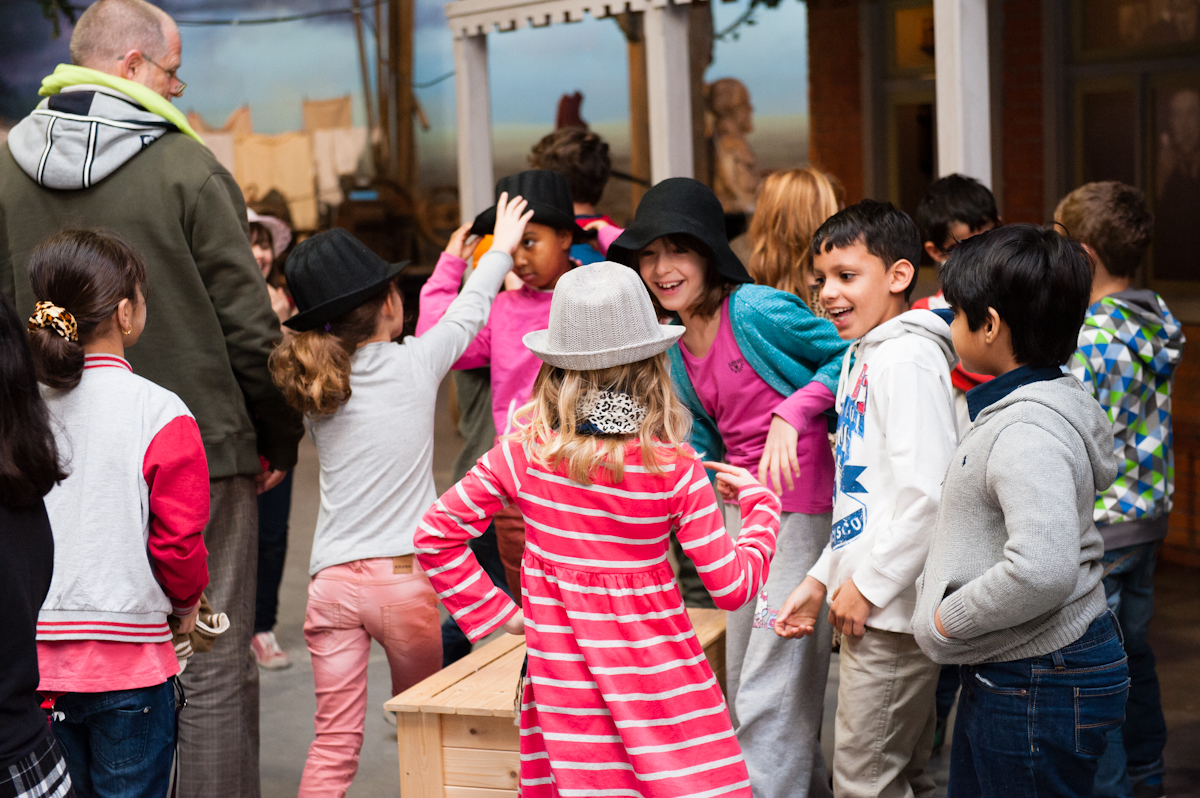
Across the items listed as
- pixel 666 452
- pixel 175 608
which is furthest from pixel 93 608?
pixel 666 452

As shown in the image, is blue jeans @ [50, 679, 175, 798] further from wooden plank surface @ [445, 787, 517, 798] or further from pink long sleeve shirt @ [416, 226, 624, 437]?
pink long sleeve shirt @ [416, 226, 624, 437]

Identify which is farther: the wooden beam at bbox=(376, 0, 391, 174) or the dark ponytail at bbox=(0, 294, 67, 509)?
the wooden beam at bbox=(376, 0, 391, 174)

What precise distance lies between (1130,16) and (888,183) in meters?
2.01

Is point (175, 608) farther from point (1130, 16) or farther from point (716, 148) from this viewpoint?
point (716, 148)

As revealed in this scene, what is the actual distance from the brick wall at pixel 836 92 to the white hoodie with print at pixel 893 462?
580 cm

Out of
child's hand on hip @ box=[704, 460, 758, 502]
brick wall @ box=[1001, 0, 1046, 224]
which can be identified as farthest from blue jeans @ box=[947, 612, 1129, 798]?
brick wall @ box=[1001, 0, 1046, 224]

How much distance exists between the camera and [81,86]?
295 centimetres

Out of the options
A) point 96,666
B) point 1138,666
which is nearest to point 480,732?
point 96,666

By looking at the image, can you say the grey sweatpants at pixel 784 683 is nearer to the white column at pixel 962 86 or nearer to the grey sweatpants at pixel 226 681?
the grey sweatpants at pixel 226 681

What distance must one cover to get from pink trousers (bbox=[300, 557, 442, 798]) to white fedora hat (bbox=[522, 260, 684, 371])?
1021 mm

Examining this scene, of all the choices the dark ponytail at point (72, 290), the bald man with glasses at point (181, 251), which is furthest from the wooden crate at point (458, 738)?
the dark ponytail at point (72, 290)

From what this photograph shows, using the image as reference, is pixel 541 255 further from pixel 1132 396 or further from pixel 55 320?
pixel 1132 396

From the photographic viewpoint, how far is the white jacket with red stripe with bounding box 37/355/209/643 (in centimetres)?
233

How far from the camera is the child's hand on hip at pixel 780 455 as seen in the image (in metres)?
2.56
